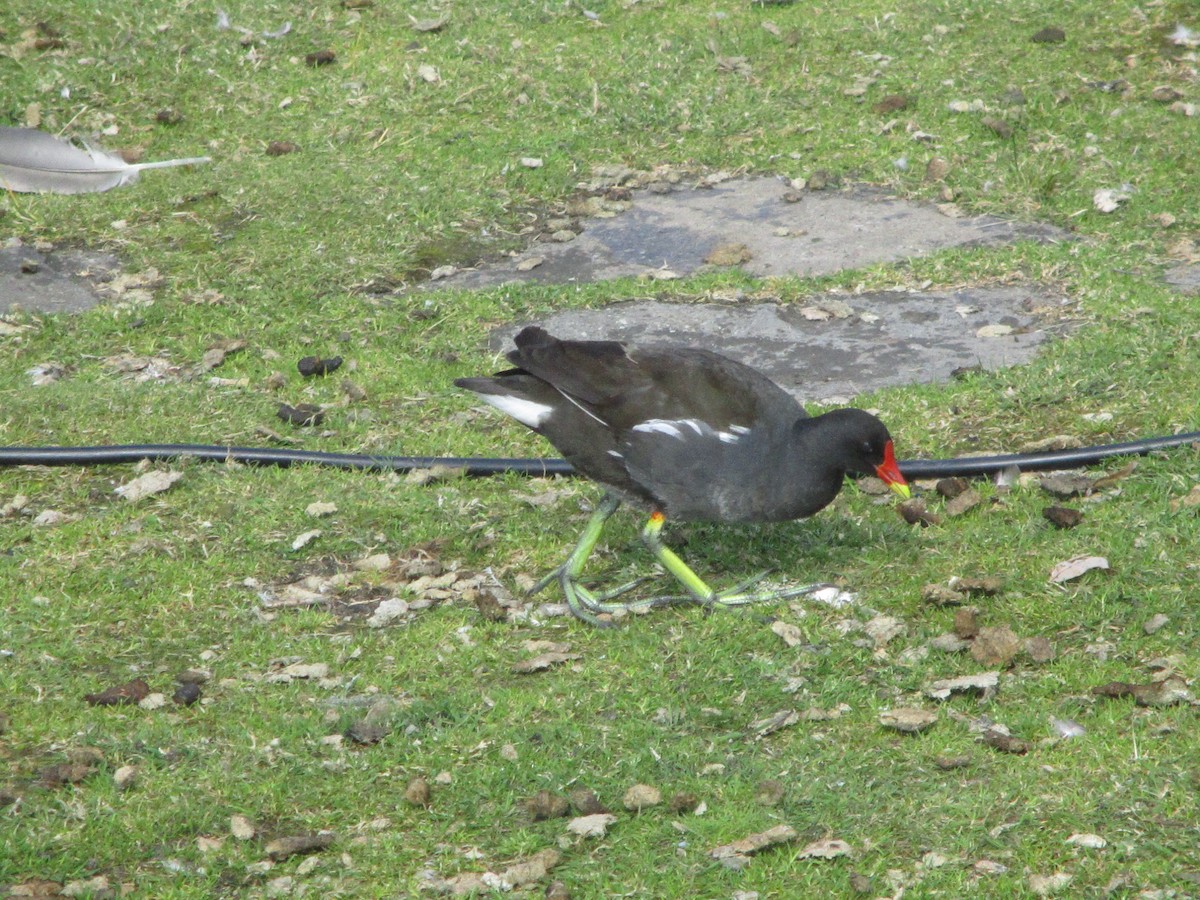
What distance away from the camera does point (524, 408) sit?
5379 mm

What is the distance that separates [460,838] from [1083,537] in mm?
2695

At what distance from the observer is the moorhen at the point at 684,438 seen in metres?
5.11

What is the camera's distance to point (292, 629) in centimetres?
525

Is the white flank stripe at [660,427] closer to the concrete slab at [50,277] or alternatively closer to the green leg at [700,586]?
the green leg at [700,586]

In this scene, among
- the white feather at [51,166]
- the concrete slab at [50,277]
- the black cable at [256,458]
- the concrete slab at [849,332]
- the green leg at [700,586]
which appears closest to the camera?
the green leg at [700,586]

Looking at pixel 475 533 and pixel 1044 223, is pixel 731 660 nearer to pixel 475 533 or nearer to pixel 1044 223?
pixel 475 533

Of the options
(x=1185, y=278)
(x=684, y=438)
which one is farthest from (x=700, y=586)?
(x=1185, y=278)

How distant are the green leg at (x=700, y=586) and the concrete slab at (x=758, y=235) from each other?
2.89m

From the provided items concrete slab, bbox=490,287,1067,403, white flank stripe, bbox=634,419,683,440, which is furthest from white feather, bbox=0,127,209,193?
white flank stripe, bbox=634,419,683,440

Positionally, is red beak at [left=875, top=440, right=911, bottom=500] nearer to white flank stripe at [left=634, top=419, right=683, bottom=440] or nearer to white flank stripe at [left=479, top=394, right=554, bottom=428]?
white flank stripe at [left=634, top=419, right=683, bottom=440]

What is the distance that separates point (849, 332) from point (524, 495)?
2.14 m

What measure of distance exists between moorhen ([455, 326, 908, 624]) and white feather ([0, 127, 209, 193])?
3997mm

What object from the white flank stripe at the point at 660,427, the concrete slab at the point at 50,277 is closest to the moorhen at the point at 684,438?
the white flank stripe at the point at 660,427

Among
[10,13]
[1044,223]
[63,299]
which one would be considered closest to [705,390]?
[1044,223]
